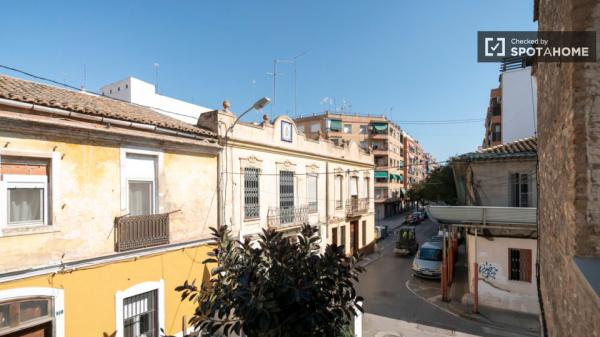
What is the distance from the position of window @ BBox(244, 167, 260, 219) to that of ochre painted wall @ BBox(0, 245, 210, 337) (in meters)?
3.20

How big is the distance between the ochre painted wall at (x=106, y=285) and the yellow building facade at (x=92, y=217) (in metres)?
0.02

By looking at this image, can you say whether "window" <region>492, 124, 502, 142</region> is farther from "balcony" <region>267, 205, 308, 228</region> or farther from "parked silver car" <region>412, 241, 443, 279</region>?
"balcony" <region>267, 205, 308, 228</region>

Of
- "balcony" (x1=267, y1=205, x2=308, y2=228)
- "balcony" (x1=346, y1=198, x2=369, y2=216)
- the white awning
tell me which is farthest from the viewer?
"balcony" (x1=346, y1=198, x2=369, y2=216)

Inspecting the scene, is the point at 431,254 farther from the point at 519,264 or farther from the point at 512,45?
the point at 512,45

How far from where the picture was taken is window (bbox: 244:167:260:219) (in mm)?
11250

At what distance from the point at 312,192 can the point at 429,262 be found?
6.99 meters

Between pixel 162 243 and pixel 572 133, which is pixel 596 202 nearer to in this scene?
pixel 572 133

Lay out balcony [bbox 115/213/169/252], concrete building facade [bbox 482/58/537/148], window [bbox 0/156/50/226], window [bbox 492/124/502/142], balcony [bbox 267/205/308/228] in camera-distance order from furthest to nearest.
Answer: window [bbox 492/124/502/142] → concrete building facade [bbox 482/58/537/148] → balcony [bbox 267/205/308/228] → balcony [bbox 115/213/169/252] → window [bbox 0/156/50/226]

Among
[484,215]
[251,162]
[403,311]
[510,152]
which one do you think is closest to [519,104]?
[510,152]

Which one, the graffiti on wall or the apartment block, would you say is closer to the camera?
the graffiti on wall

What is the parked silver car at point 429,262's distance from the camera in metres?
14.4

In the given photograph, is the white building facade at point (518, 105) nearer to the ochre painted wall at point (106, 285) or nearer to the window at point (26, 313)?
the ochre painted wall at point (106, 285)

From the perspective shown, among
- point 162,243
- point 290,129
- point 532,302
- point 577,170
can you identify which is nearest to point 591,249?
point 577,170

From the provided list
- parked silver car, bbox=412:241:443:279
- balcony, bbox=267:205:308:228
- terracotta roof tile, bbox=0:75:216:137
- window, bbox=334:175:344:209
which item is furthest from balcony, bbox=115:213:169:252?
parked silver car, bbox=412:241:443:279
